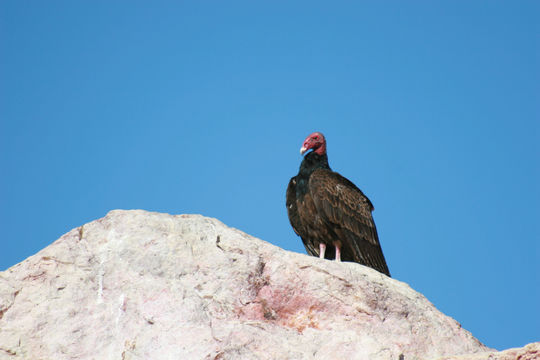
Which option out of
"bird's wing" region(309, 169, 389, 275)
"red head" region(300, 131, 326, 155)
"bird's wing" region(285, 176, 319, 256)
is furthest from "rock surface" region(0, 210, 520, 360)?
"red head" region(300, 131, 326, 155)

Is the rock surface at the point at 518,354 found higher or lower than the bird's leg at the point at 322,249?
lower

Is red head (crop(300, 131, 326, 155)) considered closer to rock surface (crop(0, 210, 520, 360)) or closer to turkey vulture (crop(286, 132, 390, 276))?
turkey vulture (crop(286, 132, 390, 276))

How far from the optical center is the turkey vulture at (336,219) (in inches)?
401

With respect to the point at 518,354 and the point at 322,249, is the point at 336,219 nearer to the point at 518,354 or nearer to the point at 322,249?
the point at 322,249

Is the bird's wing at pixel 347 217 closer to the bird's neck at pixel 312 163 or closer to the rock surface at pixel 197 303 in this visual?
the bird's neck at pixel 312 163

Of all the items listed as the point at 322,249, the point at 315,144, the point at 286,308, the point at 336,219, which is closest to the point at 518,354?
the point at 286,308

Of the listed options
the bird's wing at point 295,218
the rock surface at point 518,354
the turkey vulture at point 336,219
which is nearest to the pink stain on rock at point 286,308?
the rock surface at point 518,354

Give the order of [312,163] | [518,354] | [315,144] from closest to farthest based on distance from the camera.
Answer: [518,354] → [312,163] → [315,144]

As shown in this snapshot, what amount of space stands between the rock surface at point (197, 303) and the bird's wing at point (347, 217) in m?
2.80

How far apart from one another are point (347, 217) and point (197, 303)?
15.1ft

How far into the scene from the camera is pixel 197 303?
6.00 meters

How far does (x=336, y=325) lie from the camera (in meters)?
6.27

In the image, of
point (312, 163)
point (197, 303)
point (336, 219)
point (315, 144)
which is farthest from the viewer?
point (315, 144)

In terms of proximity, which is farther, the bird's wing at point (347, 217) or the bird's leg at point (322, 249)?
the bird's leg at point (322, 249)
